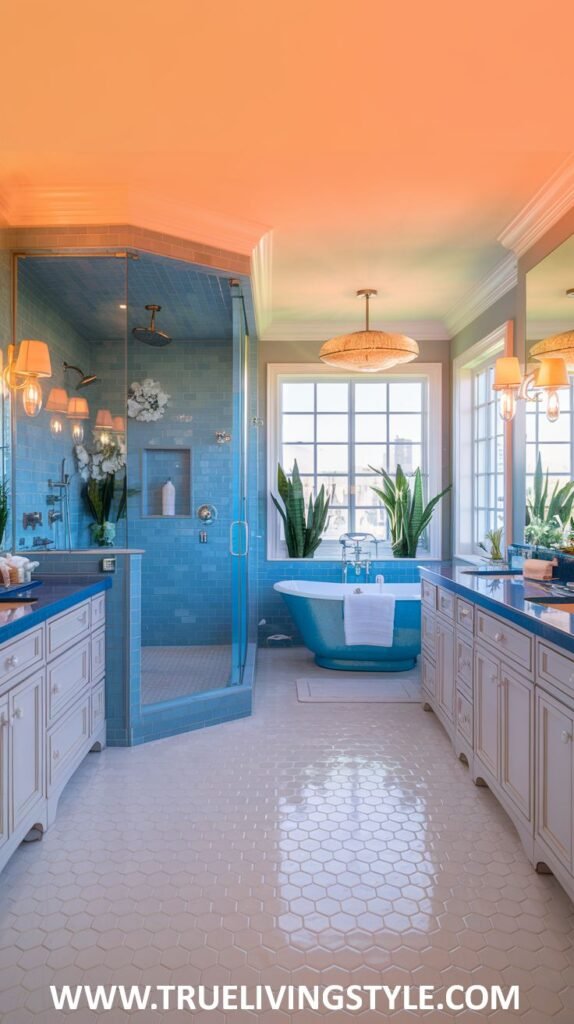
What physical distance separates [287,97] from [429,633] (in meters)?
2.78

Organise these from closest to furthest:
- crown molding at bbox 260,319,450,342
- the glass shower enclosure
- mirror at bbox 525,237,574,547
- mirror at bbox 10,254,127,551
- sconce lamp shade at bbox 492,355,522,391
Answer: mirror at bbox 525,237,574,547, mirror at bbox 10,254,127,551, sconce lamp shade at bbox 492,355,522,391, the glass shower enclosure, crown molding at bbox 260,319,450,342

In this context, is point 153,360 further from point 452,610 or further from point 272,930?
point 272,930

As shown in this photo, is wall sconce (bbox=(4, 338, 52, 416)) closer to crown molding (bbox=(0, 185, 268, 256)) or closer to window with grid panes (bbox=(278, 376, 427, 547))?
crown molding (bbox=(0, 185, 268, 256))

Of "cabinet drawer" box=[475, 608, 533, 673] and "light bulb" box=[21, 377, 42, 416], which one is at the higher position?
"light bulb" box=[21, 377, 42, 416]

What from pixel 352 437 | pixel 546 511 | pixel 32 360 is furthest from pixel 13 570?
pixel 352 437

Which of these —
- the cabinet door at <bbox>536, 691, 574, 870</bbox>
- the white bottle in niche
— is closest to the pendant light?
the white bottle in niche

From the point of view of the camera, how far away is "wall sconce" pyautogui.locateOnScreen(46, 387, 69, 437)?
347 cm

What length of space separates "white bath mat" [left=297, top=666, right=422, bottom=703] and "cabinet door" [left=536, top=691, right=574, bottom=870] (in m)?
2.08

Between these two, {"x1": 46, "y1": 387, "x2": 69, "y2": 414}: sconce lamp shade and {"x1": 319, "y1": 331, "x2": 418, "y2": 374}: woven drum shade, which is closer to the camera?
{"x1": 46, "y1": 387, "x2": 69, "y2": 414}: sconce lamp shade

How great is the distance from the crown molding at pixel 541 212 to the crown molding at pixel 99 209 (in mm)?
1597

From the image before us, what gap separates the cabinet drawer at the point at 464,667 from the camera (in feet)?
9.73

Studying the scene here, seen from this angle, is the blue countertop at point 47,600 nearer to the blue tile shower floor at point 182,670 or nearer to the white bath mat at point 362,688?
the blue tile shower floor at point 182,670

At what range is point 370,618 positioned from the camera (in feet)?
15.4

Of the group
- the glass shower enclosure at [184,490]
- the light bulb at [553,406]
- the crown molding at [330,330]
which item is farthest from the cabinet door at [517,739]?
the crown molding at [330,330]
